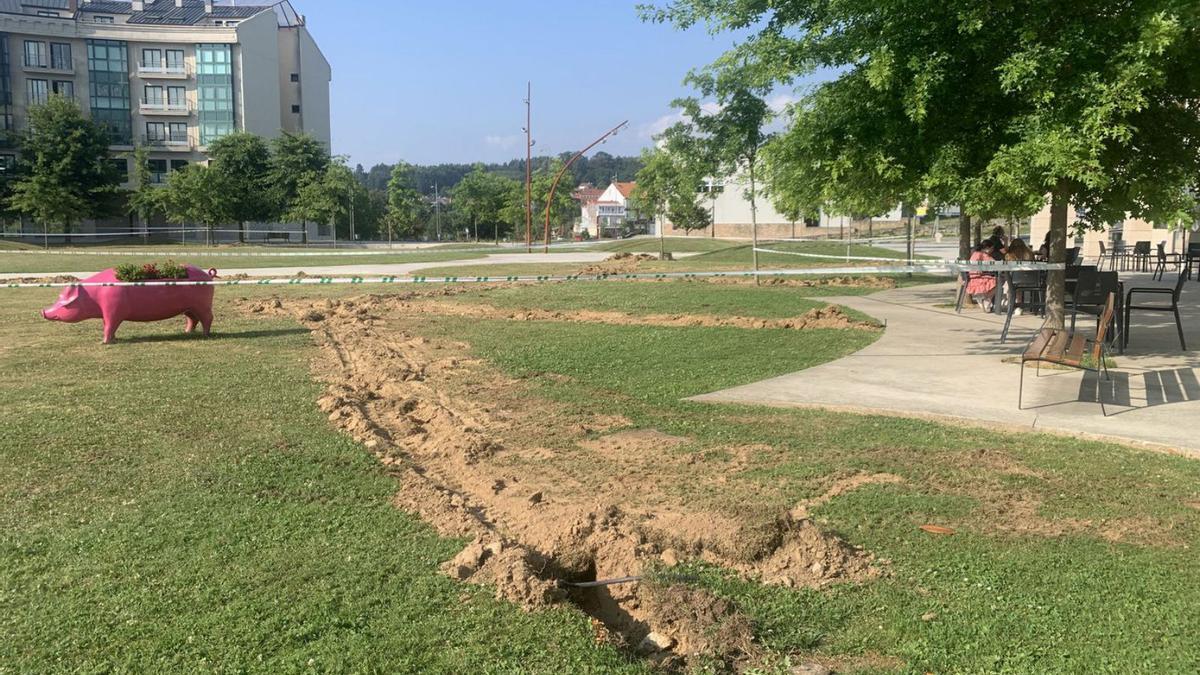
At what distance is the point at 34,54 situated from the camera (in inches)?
2758

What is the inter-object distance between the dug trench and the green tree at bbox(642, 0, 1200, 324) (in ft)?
14.0

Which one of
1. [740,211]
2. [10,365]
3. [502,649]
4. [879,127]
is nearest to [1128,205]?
[879,127]

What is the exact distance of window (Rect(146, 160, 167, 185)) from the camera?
7212cm

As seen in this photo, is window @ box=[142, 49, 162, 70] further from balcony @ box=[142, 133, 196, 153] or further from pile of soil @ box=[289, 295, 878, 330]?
pile of soil @ box=[289, 295, 878, 330]

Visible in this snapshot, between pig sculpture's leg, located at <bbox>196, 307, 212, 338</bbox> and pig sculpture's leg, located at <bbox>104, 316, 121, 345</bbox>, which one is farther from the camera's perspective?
pig sculpture's leg, located at <bbox>196, 307, 212, 338</bbox>

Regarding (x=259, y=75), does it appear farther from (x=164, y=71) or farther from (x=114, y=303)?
(x=114, y=303)

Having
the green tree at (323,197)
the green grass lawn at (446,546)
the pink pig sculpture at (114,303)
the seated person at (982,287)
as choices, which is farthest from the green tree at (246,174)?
Result: the green grass lawn at (446,546)

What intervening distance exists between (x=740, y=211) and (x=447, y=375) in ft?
242

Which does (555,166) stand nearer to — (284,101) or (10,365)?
(284,101)

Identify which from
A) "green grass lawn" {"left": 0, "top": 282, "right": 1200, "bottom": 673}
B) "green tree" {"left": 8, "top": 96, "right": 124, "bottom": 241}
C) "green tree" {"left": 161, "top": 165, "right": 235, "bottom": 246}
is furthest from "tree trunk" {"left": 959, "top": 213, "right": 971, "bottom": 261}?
"green tree" {"left": 8, "top": 96, "right": 124, "bottom": 241}

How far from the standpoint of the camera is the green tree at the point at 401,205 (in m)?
79.8

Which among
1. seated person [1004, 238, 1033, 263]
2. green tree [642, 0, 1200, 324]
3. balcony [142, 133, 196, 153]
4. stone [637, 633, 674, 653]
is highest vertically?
balcony [142, 133, 196, 153]

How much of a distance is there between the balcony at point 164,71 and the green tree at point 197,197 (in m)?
17.5

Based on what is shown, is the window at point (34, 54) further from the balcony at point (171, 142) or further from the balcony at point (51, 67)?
the balcony at point (171, 142)
